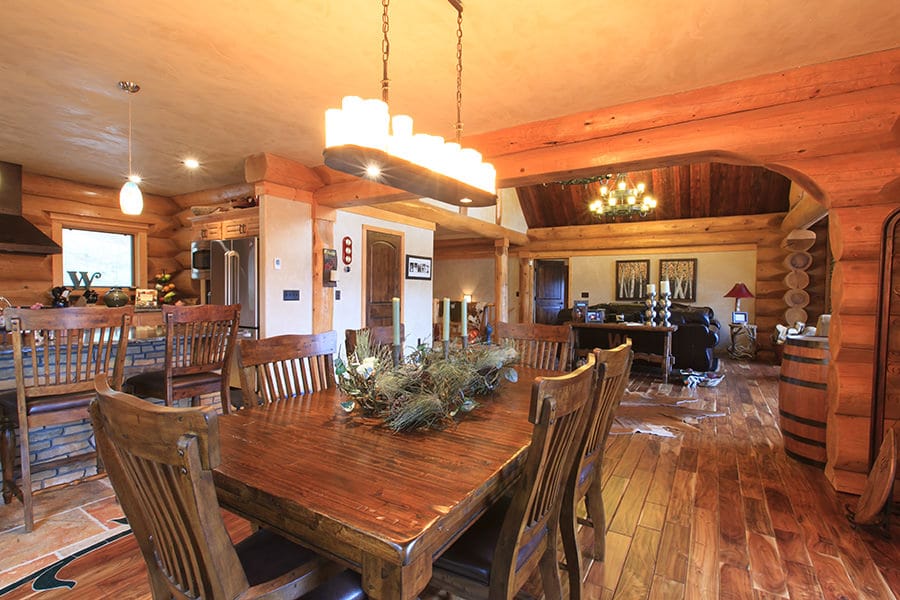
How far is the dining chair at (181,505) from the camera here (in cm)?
76

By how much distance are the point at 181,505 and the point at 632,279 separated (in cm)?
1027

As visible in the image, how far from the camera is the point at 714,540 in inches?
82.8

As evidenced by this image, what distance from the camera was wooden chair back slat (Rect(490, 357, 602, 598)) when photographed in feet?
3.59

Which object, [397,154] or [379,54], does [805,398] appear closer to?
[397,154]

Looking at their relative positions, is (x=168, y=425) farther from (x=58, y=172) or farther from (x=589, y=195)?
(x=589, y=195)

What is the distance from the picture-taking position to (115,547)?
6.58 ft

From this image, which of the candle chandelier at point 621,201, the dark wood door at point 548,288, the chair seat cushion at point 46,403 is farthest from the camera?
the dark wood door at point 548,288

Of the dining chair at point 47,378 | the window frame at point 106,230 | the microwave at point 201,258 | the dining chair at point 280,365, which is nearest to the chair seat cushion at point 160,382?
the dining chair at point 47,378

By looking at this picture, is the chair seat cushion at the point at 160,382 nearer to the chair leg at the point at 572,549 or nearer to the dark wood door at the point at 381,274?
the chair leg at the point at 572,549

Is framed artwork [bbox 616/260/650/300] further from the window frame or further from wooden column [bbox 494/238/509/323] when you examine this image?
the window frame

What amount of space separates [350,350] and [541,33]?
74.8 inches

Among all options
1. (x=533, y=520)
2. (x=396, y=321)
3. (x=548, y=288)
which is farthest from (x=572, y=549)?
(x=548, y=288)

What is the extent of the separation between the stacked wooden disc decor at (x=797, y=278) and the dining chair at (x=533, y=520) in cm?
869

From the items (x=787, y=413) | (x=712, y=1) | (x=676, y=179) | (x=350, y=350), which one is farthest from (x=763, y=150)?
(x=676, y=179)
